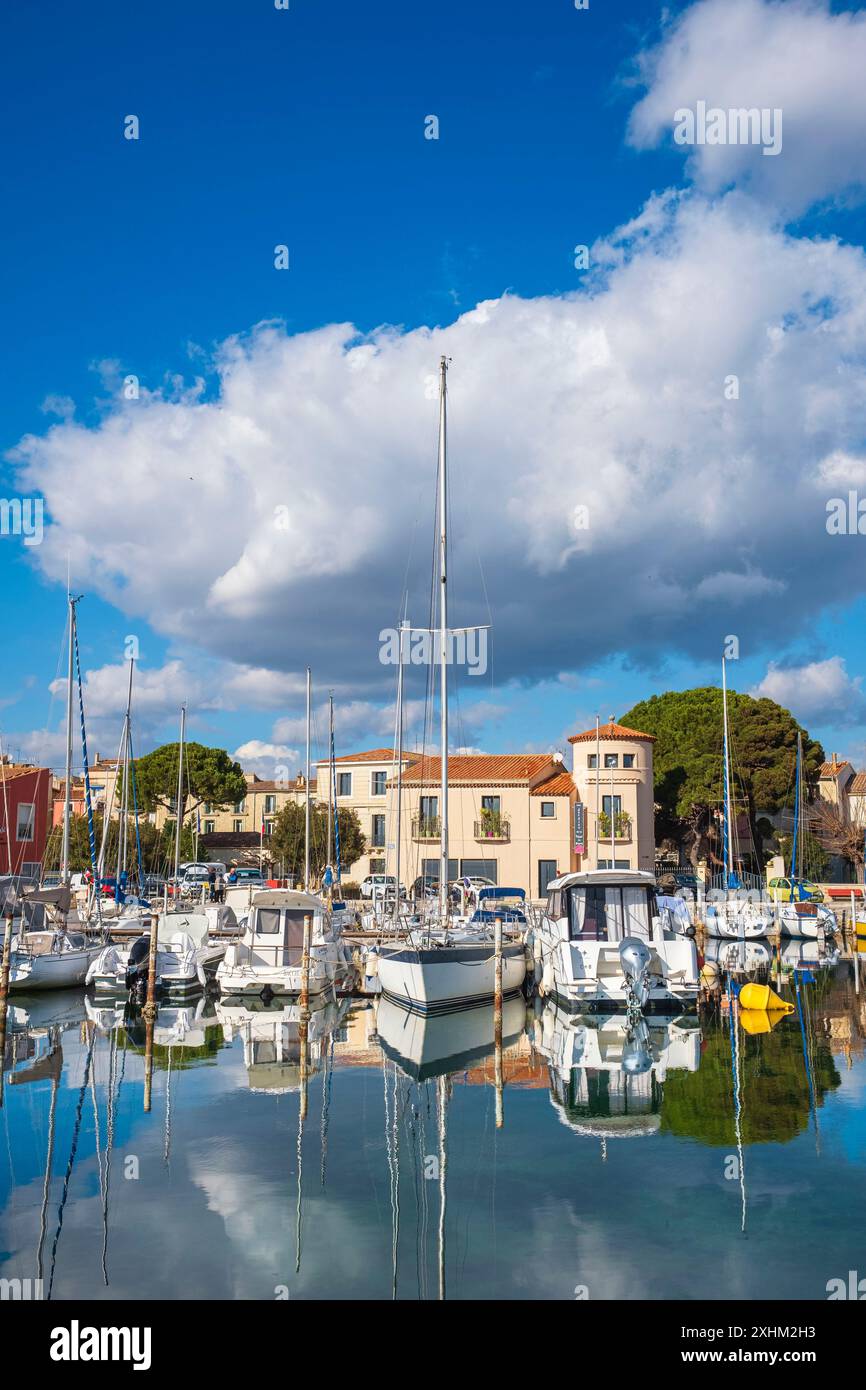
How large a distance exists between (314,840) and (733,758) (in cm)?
2816

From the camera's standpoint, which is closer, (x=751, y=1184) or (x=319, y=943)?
(x=751, y=1184)

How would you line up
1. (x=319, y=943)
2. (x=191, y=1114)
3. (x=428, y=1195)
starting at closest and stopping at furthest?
(x=428, y=1195)
(x=191, y=1114)
(x=319, y=943)

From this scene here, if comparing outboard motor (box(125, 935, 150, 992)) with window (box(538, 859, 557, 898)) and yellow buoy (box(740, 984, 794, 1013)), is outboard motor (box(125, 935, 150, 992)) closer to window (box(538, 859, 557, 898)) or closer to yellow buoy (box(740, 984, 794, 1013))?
yellow buoy (box(740, 984, 794, 1013))

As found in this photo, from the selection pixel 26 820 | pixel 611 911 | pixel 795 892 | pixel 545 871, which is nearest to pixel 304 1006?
pixel 611 911

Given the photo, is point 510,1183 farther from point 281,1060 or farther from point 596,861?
point 596,861

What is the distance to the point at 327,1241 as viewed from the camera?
1117 centimetres

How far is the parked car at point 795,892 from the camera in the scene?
169 ft

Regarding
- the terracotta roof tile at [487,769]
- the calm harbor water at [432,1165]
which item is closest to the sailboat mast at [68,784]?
A: the calm harbor water at [432,1165]

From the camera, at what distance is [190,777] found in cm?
7731

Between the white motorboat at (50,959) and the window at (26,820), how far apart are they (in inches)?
1202

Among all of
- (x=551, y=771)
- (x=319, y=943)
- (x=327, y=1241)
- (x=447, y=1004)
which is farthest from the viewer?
(x=551, y=771)

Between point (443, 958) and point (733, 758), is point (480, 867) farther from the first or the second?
point (443, 958)
